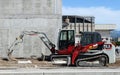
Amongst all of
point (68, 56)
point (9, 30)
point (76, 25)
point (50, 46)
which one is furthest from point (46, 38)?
point (76, 25)

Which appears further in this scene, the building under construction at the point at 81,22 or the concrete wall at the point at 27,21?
the building under construction at the point at 81,22

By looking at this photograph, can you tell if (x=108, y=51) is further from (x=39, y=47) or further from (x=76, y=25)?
(x=76, y=25)

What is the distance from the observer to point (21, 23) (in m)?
29.2

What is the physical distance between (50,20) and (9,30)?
340cm

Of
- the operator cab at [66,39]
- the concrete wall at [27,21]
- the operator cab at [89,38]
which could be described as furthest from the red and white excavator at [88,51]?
the concrete wall at [27,21]

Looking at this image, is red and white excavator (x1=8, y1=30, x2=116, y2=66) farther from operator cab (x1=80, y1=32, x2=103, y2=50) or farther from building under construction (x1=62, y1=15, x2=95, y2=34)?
building under construction (x1=62, y1=15, x2=95, y2=34)

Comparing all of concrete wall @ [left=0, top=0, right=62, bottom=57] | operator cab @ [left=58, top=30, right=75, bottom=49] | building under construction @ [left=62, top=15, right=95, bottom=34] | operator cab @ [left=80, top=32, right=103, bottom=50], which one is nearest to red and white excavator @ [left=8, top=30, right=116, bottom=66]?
operator cab @ [left=80, top=32, right=103, bottom=50]

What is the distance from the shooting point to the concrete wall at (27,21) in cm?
2902

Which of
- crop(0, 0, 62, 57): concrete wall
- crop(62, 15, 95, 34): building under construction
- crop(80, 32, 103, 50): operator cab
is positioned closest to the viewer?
crop(80, 32, 103, 50): operator cab

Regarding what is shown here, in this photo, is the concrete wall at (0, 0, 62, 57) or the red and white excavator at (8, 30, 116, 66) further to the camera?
the concrete wall at (0, 0, 62, 57)

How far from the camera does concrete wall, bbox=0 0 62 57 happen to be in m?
29.0

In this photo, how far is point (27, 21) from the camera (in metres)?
29.1

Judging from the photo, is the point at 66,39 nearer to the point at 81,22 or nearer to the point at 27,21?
the point at 27,21

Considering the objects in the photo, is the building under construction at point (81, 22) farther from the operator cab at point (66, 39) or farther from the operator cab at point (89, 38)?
the operator cab at point (89, 38)
